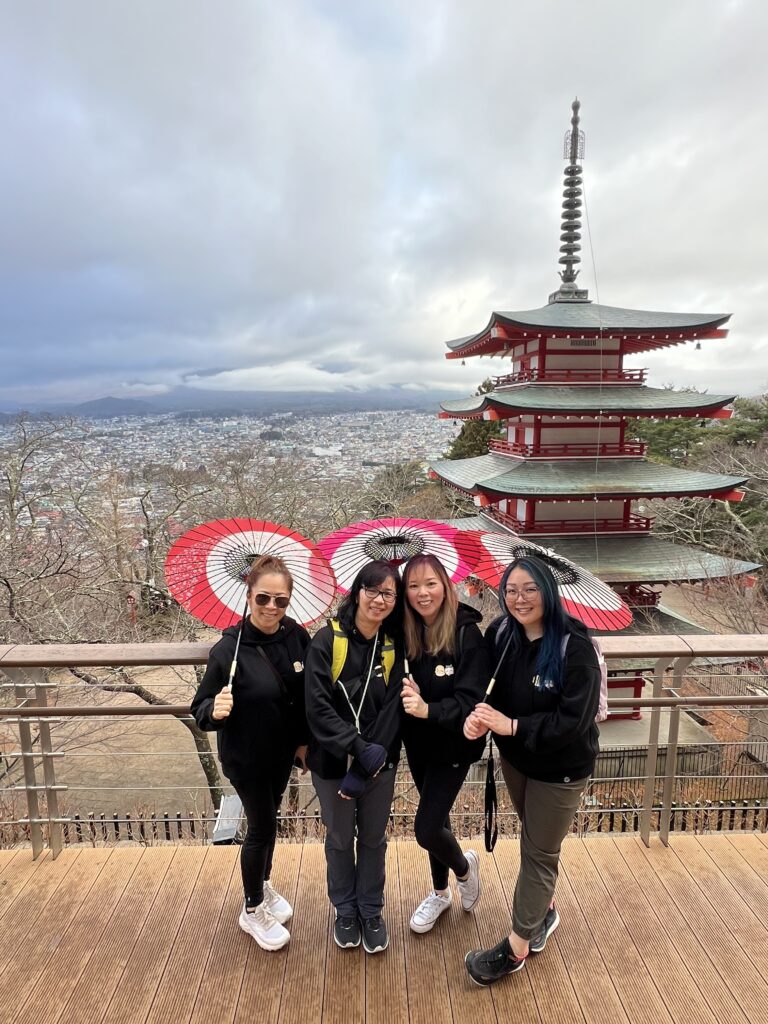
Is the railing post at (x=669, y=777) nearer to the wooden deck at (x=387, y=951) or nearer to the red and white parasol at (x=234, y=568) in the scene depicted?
the wooden deck at (x=387, y=951)

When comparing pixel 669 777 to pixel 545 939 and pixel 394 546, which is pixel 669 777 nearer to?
pixel 545 939

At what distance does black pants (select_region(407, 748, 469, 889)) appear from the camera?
1978 millimetres

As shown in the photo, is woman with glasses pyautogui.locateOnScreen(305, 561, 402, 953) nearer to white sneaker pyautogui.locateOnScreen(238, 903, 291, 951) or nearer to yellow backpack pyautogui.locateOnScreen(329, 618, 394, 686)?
yellow backpack pyautogui.locateOnScreen(329, 618, 394, 686)

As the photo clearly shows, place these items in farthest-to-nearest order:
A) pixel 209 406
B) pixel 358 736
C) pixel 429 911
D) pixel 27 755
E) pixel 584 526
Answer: pixel 209 406 → pixel 584 526 → pixel 27 755 → pixel 429 911 → pixel 358 736

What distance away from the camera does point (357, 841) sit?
6.77 feet

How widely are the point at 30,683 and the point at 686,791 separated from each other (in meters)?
9.10

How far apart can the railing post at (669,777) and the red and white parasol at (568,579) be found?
0.72m

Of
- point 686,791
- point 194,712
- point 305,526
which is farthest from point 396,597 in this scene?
point 305,526

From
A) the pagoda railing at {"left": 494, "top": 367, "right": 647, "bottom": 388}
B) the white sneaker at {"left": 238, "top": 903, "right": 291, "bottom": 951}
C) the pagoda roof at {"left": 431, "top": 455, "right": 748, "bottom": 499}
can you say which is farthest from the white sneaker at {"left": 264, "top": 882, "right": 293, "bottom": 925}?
the pagoda railing at {"left": 494, "top": 367, "right": 647, "bottom": 388}

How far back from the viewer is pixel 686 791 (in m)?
8.22

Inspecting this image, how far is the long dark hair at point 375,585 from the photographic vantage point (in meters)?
1.84

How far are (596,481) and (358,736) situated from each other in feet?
30.8

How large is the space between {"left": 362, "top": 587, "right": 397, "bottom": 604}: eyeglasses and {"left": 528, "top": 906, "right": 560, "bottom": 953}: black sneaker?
1404 mm

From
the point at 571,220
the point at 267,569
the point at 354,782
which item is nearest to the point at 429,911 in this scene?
the point at 354,782
